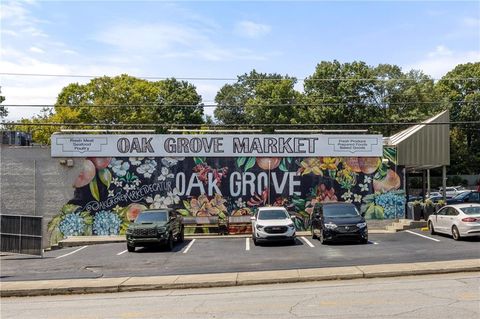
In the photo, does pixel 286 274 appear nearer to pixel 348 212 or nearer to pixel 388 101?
pixel 348 212

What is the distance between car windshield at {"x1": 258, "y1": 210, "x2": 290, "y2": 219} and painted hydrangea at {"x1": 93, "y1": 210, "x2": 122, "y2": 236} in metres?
9.35

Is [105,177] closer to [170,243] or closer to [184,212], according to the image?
[184,212]

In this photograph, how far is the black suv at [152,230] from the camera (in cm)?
2134

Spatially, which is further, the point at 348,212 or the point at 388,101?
the point at 388,101

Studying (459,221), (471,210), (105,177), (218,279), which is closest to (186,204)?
(105,177)

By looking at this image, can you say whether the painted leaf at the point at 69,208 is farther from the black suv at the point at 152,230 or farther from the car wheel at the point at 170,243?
the car wheel at the point at 170,243

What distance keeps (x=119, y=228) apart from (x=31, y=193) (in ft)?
A: 17.4

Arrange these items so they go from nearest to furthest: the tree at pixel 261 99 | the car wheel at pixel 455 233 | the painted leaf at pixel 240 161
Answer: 1. the car wheel at pixel 455 233
2. the painted leaf at pixel 240 161
3. the tree at pixel 261 99

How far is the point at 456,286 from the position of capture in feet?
38.2

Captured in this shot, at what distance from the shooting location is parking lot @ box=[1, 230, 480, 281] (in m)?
16.0

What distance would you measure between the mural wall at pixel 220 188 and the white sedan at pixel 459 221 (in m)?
5.98

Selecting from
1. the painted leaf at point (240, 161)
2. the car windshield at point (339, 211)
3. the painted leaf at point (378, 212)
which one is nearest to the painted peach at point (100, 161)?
the painted leaf at point (240, 161)

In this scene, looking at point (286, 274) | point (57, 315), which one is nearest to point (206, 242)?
point (286, 274)

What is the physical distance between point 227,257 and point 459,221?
981 centimetres
